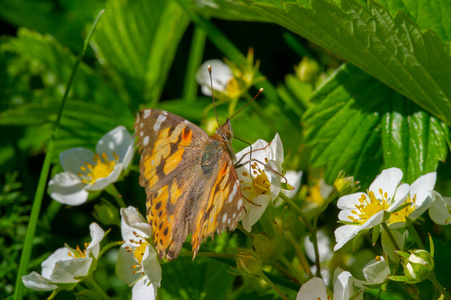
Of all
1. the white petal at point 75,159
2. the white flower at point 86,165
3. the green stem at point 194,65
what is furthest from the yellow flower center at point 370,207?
the green stem at point 194,65

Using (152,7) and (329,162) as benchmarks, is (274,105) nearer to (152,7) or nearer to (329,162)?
(329,162)

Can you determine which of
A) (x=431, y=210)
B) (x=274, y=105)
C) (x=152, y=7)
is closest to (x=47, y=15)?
(x=152, y=7)

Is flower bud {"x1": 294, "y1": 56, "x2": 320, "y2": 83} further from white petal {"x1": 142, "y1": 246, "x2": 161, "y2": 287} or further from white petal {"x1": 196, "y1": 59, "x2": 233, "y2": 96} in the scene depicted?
white petal {"x1": 142, "y1": 246, "x2": 161, "y2": 287}

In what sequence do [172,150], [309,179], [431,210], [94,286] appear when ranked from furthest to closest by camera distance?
1. [309,179]
2. [172,150]
3. [94,286]
4. [431,210]

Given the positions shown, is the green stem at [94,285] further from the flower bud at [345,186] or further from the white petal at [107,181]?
the flower bud at [345,186]

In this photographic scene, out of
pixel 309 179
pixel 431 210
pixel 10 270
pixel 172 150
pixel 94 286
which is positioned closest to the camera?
pixel 431 210

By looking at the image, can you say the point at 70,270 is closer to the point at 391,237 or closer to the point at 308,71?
the point at 391,237
